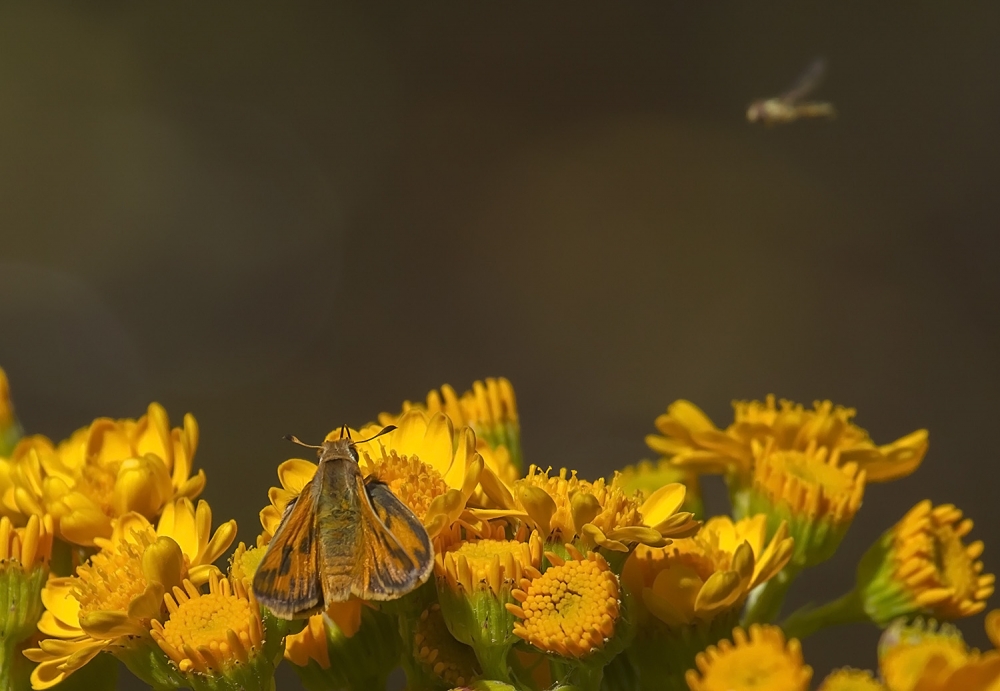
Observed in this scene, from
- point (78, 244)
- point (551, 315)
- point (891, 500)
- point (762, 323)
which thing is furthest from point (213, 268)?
point (891, 500)

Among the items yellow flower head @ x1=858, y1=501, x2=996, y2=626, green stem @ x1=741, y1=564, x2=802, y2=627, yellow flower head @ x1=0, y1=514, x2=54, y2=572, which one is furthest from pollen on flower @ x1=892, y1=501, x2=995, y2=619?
yellow flower head @ x1=0, y1=514, x2=54, y2=572

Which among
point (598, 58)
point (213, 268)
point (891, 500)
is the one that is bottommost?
point (891, 500)

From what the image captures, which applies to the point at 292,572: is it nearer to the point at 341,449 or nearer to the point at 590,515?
the point at 341,449

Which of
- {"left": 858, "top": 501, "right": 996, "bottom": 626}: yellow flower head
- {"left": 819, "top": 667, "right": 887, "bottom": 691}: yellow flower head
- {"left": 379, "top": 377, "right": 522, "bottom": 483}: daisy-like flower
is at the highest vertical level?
{"left": 379, "top": 377, "right": 522, "bottom": 483}: daisy-like flower

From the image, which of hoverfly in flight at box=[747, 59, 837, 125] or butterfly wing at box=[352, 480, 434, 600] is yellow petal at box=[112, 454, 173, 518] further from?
hoverfly in flight at box=[747, 59, 837, 125]

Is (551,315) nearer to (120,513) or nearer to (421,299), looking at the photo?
(421,299)

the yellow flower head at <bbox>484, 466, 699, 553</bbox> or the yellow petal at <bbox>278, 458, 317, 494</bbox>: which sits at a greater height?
the yellow petal at <bbox>278, 458, 317, 494</bbox>

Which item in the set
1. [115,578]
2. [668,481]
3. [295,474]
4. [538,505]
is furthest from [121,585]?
[668,481]
